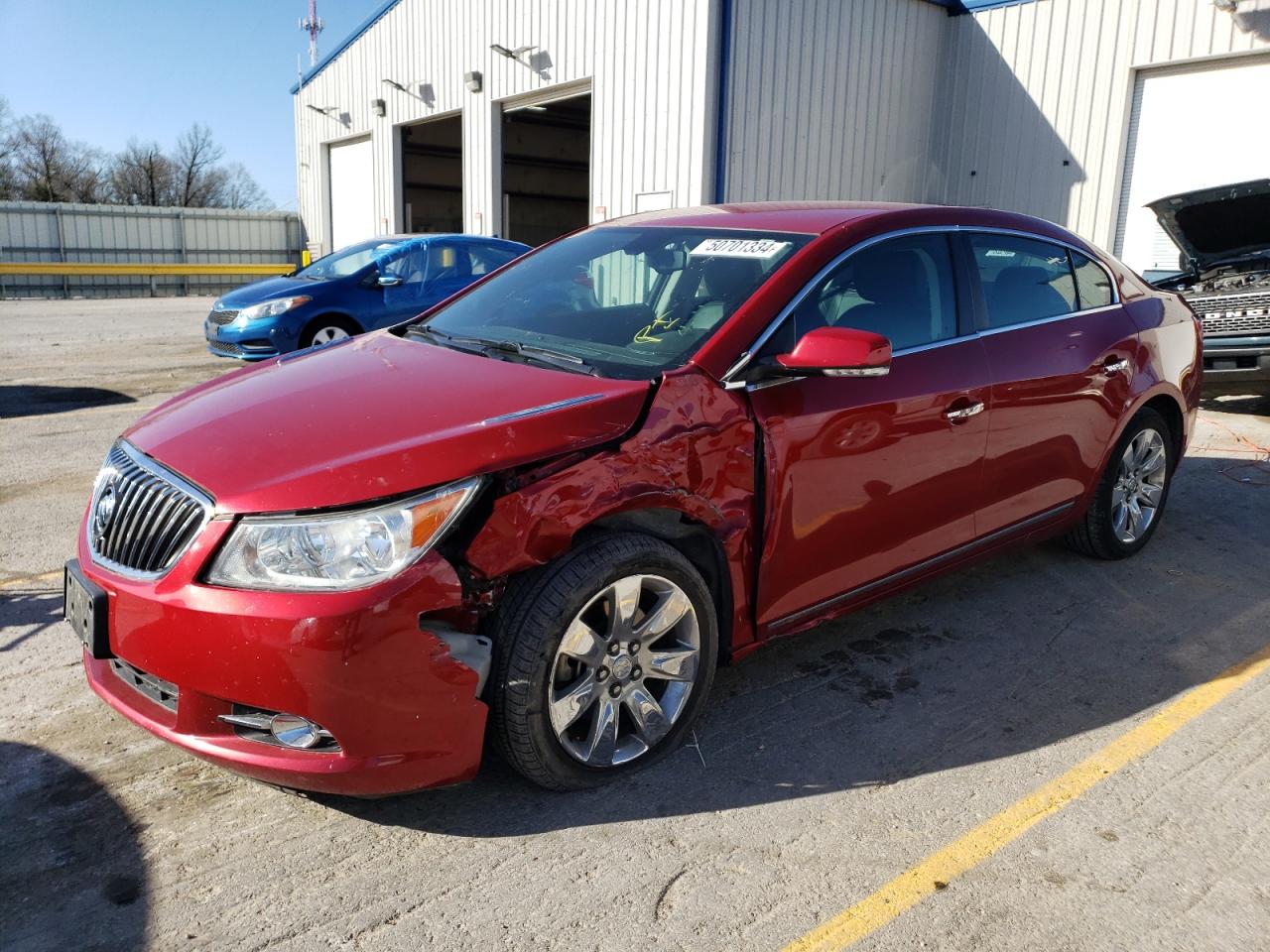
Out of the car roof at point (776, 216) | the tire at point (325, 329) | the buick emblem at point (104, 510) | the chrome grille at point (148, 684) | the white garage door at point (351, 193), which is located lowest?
the chrome grille at point (148, 684)

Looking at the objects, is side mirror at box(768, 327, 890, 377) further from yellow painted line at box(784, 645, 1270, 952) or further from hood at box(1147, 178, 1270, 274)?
hood at box(1147, 178, 1270, 274)

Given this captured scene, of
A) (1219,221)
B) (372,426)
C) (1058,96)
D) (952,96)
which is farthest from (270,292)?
(1058,96)

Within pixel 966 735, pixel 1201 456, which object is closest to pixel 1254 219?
pixel 1201 456

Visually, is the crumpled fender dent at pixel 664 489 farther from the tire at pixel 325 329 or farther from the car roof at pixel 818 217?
the tire at pixel 325 329

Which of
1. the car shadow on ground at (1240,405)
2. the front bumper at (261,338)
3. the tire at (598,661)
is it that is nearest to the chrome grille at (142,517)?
the tire at (598,661)

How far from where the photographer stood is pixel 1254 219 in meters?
8.38

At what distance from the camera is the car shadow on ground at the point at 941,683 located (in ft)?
9.51

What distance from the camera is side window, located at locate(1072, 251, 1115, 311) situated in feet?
14.8

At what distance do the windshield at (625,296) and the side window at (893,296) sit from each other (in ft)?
0.62

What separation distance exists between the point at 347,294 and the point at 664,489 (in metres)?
8.32

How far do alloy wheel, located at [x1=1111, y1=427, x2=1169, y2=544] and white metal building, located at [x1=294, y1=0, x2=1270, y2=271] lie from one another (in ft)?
27.6

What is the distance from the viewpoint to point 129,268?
25.8m

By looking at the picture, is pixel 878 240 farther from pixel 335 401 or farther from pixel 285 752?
pixel 285 752

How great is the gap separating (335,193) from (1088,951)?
23.0m
